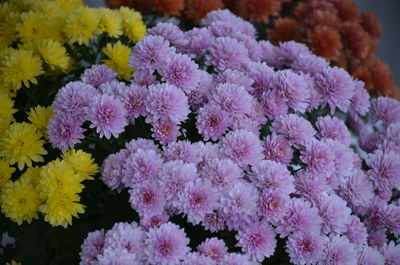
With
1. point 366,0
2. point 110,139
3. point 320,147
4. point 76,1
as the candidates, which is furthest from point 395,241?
point 366,0

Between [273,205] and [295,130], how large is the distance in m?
0.13

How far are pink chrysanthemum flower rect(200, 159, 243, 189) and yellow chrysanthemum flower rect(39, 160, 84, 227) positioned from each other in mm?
171

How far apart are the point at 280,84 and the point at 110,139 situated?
0.26 meters

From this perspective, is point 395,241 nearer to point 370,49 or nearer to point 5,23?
point 370,49

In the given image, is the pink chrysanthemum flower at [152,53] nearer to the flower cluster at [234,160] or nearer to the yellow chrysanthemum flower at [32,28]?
the flower cluster at [234,160]

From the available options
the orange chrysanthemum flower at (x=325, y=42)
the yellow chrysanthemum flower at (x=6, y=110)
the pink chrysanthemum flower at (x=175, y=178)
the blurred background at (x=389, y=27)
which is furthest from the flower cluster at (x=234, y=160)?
the blurred background at (x=389, y=27)

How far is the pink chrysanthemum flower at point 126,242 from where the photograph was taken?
0.59m

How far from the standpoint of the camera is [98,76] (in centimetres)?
79

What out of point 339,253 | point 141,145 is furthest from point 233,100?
point 339,253

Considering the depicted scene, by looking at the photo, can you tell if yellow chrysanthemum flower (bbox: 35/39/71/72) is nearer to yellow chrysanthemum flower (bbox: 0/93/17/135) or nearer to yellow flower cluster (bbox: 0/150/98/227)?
yellow chrysanthemum flower (bbox: 0/93/17/135)

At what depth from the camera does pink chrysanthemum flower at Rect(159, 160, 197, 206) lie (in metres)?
0.64

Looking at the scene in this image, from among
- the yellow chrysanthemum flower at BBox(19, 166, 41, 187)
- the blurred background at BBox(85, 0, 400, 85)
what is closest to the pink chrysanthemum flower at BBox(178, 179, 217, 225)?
the yellow chrysanthemum flower at BBox(19, 166, 41, 187)

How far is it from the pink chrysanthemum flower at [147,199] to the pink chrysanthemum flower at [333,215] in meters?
0.22

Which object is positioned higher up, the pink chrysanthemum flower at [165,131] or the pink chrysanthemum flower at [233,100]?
the pink chrysanthemum flower at [233,100]
